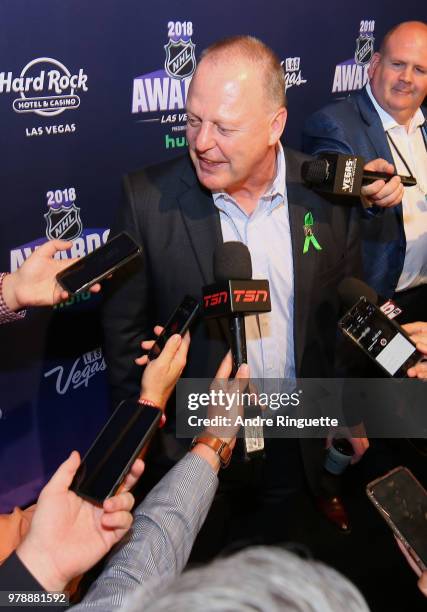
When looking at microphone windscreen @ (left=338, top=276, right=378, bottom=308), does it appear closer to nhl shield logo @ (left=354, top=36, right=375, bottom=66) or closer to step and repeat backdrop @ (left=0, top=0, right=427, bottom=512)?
step and repeat backdrop @ (left=0, top=0, right=427, bottom=512)

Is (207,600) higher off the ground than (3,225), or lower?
lower

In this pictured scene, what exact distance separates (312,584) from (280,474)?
177cm

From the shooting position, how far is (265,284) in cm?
158

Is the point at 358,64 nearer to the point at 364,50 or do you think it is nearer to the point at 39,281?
the point at 364,50

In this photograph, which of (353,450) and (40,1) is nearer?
(40,1)

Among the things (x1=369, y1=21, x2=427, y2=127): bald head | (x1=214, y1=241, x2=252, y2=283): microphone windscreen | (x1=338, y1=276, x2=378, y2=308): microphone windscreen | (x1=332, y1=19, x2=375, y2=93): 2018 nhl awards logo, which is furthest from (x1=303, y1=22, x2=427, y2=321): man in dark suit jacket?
(x1=214, y1=241, x2=252, y2=283): microphone windscreen

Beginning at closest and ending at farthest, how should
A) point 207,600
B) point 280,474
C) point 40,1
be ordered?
1. point 207,600
2. point 40,1
3. point 280,474

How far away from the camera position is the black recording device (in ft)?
5.55

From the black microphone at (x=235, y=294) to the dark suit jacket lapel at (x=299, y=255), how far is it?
0.40m

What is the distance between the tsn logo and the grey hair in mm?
858

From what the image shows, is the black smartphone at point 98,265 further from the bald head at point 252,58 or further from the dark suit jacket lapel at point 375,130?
the dark suit jacket lapel at point 375,130

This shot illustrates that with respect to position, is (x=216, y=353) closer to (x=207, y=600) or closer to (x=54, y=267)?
(x=54, y=267)

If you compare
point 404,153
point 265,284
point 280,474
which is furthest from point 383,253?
point 265,284

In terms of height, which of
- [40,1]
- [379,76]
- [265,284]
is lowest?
Answer: [265,284]
